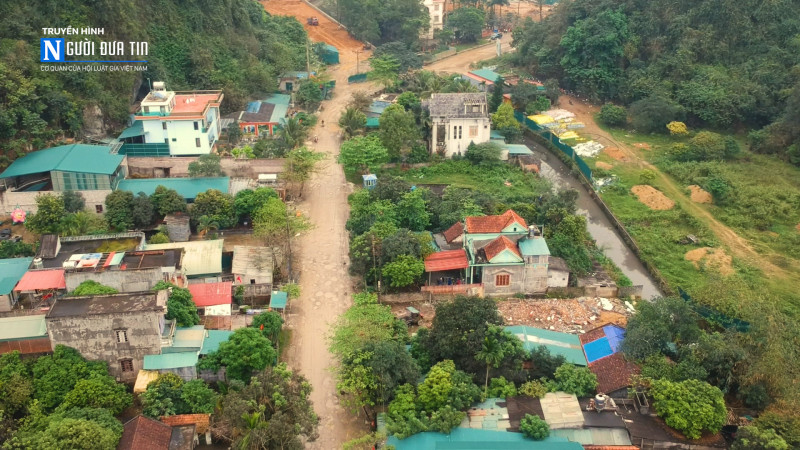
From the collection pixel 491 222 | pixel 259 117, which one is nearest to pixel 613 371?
pixel 491 222

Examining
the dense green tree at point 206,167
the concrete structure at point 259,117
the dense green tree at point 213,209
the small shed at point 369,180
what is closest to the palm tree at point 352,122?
the concrete structure at point 259,117

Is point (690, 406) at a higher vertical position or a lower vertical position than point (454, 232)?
lower

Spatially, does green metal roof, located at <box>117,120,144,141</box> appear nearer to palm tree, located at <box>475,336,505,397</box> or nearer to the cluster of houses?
the cluster of houses

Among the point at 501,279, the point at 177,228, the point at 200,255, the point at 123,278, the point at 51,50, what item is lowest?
the point at 501,279

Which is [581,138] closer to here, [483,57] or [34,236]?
[483,57]

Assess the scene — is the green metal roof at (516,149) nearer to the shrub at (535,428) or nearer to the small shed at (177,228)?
the small shed at (177,228)

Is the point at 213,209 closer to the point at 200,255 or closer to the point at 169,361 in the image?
the point at 200,255
